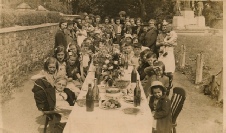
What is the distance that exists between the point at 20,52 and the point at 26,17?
14.9 inches

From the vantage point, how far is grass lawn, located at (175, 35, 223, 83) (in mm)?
3328

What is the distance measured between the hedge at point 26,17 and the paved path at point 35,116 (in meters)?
0.64

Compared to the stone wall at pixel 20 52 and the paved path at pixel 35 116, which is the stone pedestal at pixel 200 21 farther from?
the stone wall at pixel 20 52

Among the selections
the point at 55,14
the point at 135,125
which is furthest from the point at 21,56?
the point at 135,125

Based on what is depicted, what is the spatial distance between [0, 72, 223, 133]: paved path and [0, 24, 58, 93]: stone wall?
0.13 meters

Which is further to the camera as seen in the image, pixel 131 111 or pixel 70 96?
pixel 70 96

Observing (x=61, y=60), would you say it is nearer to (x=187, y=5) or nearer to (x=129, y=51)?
(x=129, y=51)

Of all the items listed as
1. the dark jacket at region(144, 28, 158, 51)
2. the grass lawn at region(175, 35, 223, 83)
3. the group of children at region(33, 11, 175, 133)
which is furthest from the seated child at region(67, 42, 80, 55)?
the grass lawn at region(175, 35, 223, 83)

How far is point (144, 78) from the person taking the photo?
3.70m

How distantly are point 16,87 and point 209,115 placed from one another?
209cm

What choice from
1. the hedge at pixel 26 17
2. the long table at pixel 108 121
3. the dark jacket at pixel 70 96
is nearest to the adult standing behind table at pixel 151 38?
the hedge at pixel 26 17

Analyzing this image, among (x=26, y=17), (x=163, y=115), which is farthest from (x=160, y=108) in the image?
(x=26, y=17)

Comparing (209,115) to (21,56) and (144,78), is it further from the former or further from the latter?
(21,56)

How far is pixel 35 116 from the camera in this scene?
3.39 meters
